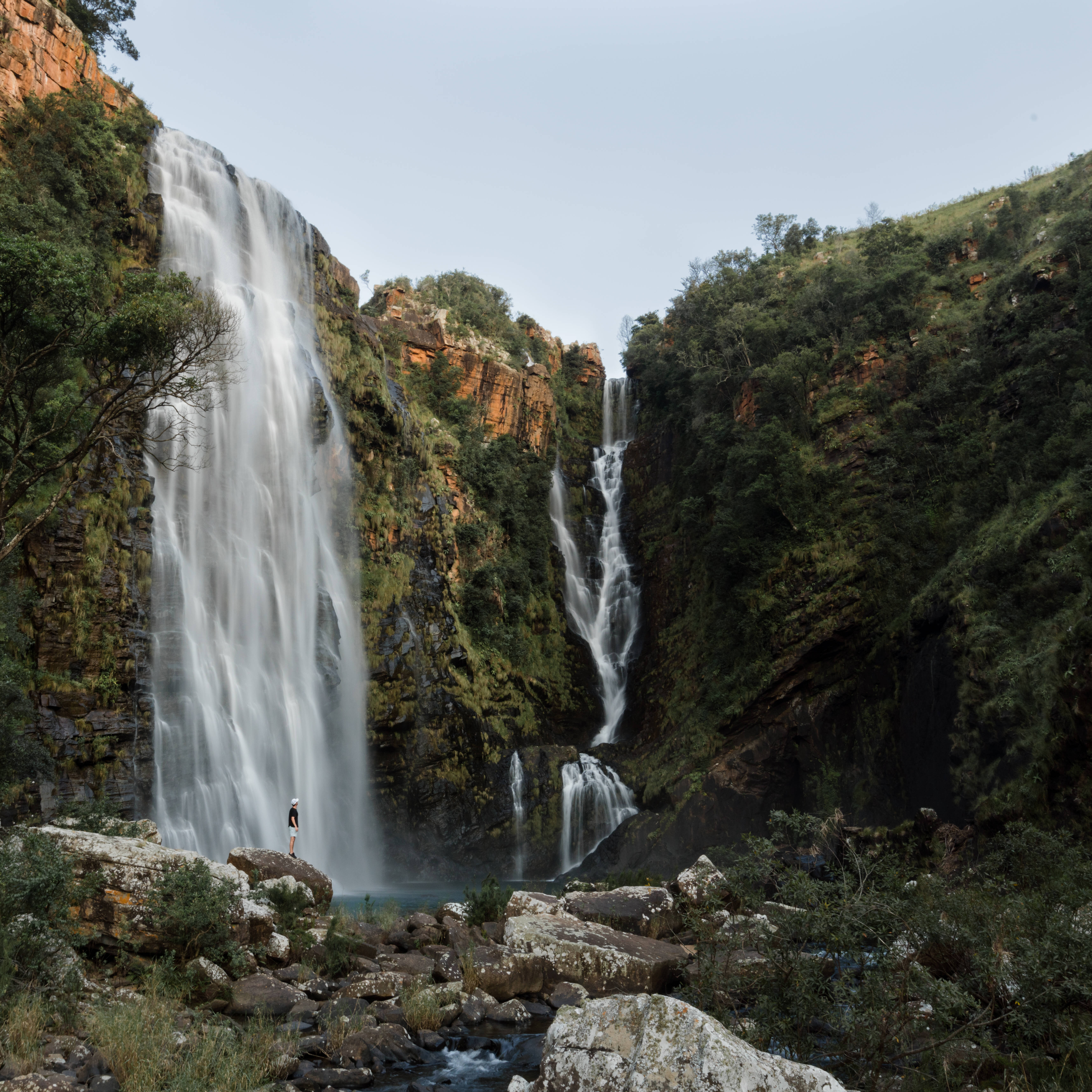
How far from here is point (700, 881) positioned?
12.2 metres

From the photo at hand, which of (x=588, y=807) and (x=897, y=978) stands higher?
(x=897, y=978)

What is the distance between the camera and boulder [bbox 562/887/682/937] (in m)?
11.8

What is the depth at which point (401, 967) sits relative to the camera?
9961mm

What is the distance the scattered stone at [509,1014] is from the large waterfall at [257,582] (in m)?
12.6

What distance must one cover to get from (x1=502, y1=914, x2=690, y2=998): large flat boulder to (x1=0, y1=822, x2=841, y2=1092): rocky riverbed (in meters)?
0.02

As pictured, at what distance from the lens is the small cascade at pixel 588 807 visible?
2750 centimetres

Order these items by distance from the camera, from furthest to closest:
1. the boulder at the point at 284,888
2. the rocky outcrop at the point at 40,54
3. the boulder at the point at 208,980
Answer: the rocky outcrop at the point at 40,54, the boulder at the point at 284,888, the boulder at the point at 208,980

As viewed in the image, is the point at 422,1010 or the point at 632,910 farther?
the point at 632,910

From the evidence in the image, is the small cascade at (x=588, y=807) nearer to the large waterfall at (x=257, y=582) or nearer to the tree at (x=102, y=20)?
the large waterfall at (x=257, y=582)

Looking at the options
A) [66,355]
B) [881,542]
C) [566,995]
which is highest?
[66,355]

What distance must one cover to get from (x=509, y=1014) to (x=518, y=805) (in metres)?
19.5

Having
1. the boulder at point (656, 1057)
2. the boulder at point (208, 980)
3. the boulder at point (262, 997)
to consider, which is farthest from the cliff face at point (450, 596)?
the boulder at point (656, 1057)

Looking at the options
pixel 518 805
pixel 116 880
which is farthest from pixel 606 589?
pixel 116 880

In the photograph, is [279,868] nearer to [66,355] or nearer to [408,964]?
[408,964]
